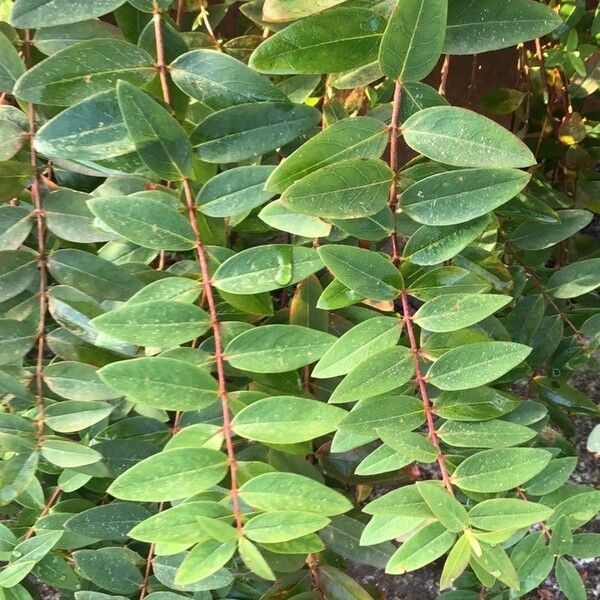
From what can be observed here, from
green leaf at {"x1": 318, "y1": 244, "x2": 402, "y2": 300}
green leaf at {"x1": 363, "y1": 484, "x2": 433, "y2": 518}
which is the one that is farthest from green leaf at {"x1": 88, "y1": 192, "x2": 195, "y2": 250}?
green leaf at {"x1": 363, "y1": 484, "x2": 433, "y2": 518}

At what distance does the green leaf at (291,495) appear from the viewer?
40 centimetres

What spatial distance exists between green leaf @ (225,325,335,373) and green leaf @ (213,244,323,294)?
0.10ft

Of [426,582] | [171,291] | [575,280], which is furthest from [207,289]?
[426,582]

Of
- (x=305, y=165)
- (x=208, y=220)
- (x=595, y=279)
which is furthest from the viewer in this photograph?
(x=595, y=279)

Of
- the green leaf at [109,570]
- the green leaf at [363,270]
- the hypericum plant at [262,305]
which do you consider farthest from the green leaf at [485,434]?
the green leaf at [109,570]

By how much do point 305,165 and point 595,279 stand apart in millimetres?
420

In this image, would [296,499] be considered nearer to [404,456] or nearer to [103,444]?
[404,456]

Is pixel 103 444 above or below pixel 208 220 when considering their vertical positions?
below

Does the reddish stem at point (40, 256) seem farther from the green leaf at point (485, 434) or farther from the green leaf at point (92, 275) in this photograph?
the green leaf at point (485, 434)

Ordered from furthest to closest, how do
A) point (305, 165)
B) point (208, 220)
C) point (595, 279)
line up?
point (595, 279), point (208, 220), point (305, 165)

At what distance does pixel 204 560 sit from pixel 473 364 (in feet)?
0.70

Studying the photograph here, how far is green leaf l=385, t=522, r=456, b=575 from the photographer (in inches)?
16.7

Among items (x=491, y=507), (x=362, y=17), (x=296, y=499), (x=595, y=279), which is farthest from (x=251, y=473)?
(x=595, y=279)

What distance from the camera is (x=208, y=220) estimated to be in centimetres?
51
